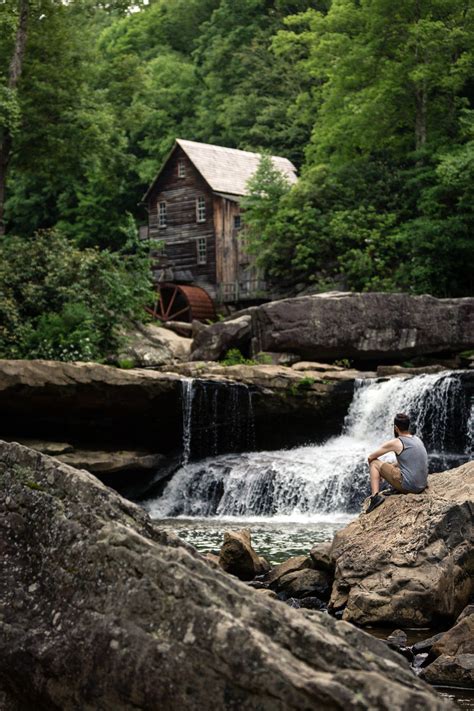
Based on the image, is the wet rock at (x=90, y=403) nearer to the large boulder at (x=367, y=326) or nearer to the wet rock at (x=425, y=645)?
the large boulder at (x=367, y=326)

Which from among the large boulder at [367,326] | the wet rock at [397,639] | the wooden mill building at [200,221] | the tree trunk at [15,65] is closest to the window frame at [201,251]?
the wooden mill building at [200,221]

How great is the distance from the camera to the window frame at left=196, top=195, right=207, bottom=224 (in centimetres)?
4466

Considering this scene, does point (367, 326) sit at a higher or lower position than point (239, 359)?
higher

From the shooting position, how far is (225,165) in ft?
148

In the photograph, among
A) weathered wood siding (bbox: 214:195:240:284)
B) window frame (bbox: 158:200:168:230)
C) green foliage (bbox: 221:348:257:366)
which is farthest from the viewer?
window frame (bbox: 158:200:168:230)

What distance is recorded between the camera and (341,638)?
3609 millimetres

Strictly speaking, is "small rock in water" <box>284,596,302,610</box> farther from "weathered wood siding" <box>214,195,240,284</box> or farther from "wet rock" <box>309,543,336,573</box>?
"weathered wood siding" <box>214,195,240,284</box>

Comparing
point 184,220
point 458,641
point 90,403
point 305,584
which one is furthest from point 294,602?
point 184,220

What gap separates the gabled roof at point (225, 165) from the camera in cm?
4397

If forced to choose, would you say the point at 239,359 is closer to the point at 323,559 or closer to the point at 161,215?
the point at 323,559

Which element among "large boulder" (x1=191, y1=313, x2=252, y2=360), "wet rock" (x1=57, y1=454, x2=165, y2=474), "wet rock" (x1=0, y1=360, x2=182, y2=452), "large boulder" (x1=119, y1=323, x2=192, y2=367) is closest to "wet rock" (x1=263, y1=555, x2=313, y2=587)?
"wet rock" (x1=57, y1=454, x2=165, y2=474)

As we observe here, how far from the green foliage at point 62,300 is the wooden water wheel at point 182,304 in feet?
34.8

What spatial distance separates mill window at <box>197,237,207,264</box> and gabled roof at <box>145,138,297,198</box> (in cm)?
249

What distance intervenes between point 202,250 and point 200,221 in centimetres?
130
